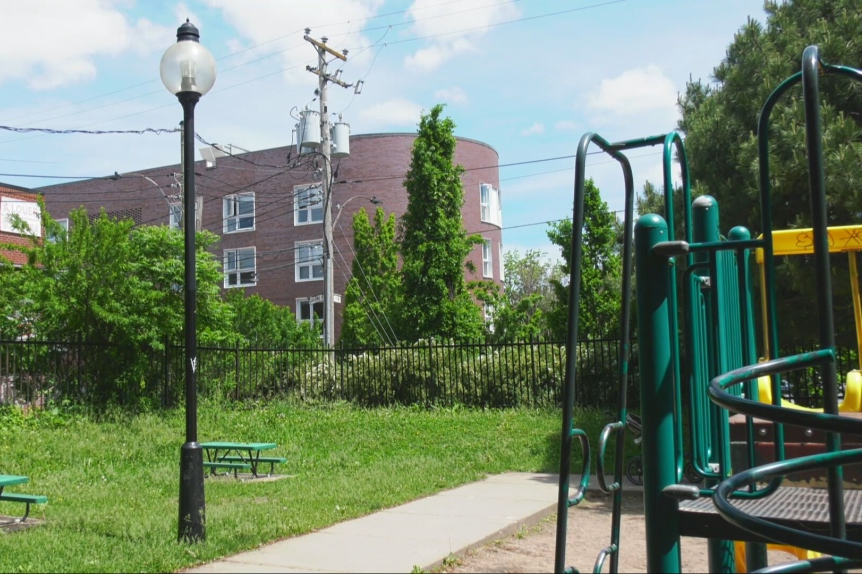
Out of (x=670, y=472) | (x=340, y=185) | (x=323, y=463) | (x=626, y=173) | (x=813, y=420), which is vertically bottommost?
(x=323, y=463)

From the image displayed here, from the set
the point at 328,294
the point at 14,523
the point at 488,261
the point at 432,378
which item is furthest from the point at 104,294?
the point at 488,261

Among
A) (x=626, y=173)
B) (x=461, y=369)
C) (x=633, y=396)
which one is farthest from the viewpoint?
(x=461, y=369)

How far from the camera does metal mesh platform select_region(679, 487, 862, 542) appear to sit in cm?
233

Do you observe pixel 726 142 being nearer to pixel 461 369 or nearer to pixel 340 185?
pixel 461 369

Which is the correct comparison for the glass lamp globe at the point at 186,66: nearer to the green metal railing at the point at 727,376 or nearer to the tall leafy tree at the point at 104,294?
the green metal railing at the point at 727,376

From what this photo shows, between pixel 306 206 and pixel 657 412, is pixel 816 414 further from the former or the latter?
pixel 306 206

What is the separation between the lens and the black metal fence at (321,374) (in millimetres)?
14125

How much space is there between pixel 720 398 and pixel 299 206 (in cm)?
3438

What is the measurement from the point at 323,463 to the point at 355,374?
6344 mm

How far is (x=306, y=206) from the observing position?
113 feet

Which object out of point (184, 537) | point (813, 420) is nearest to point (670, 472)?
point (813, 420)

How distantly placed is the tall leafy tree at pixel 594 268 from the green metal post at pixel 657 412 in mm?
17620

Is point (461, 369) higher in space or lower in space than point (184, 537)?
higher

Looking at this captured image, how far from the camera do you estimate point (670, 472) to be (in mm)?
2480
